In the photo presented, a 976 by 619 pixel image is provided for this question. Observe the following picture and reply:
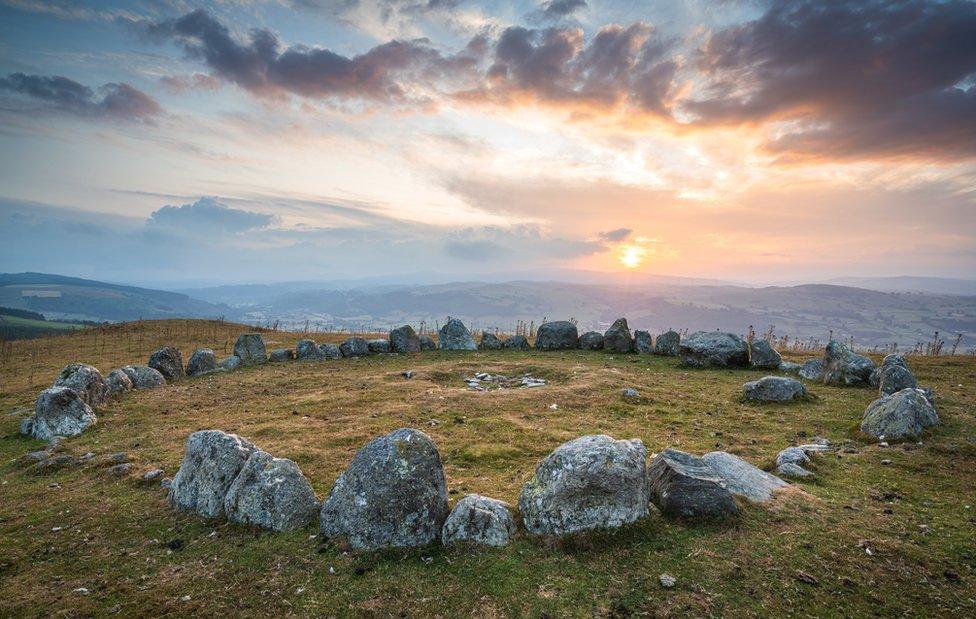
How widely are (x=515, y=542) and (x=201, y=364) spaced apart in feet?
88.7

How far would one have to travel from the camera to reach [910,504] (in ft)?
34.8

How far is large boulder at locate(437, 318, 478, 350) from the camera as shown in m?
36.1

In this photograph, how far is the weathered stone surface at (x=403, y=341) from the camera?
3506 centimetres

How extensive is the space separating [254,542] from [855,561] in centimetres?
1176

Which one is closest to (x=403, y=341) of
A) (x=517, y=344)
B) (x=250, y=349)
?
(x=517, y=344)

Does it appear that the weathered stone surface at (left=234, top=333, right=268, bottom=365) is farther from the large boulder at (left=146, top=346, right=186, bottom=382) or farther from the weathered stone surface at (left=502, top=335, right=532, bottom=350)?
the weathered stone surface at (left=502, top=335, right=532, bottom=350)

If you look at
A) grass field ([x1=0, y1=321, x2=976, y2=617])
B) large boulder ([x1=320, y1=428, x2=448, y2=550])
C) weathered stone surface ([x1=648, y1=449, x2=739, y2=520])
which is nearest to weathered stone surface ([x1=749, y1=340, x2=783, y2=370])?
grass field ([x1=0, y1=321, x2=976, y2=617])

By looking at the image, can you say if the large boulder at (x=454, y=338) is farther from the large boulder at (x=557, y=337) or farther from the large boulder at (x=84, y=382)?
the large boulder at (x=84, y=382)

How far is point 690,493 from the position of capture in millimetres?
10125

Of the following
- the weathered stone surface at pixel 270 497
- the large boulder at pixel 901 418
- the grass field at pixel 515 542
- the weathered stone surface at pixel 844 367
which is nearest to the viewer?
the grass field at pixel 515 542

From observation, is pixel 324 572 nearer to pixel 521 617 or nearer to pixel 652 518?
pixel 521 617

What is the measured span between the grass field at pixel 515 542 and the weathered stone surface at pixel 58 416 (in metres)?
0.70

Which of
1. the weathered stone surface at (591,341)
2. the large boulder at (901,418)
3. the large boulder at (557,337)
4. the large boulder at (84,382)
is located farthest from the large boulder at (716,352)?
the large boulder at (84,382)

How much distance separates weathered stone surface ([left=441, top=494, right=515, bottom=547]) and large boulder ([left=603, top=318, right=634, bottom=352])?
26.3m
